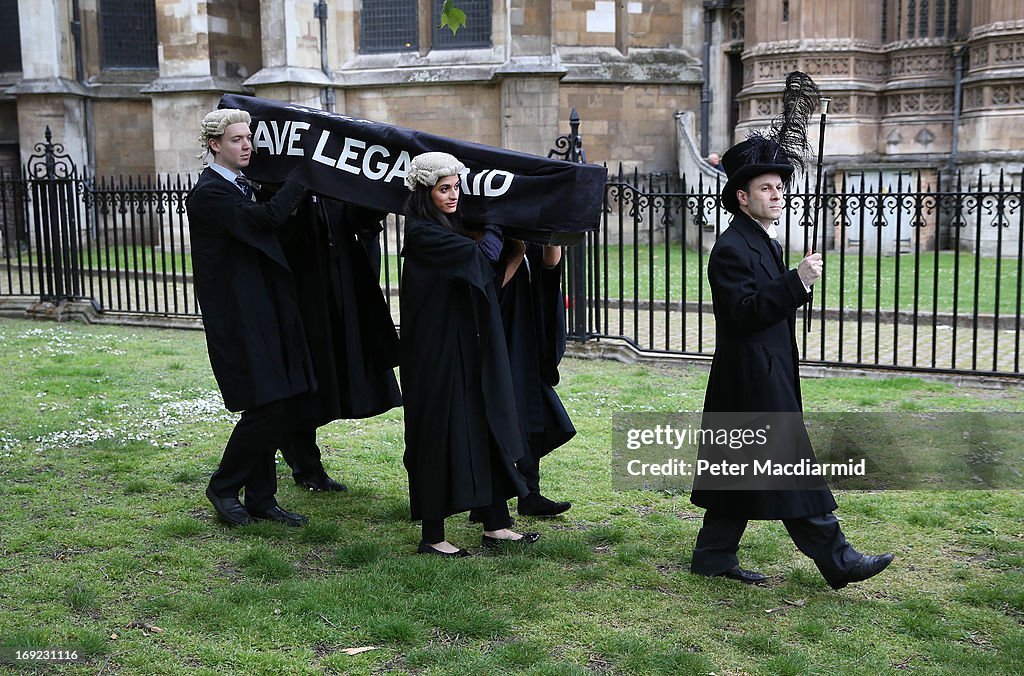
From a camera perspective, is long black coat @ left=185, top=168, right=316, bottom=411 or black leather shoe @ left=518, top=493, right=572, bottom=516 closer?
long black coat @ left=185, top=168, right=316, bottom=411

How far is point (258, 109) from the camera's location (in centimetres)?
579

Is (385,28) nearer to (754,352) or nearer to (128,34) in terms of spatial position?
(128,34)

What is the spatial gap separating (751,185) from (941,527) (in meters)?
2.35

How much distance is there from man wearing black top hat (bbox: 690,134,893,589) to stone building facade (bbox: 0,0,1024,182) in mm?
15546

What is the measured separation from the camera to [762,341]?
483 centimetres

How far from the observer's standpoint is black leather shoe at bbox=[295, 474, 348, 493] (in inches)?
261

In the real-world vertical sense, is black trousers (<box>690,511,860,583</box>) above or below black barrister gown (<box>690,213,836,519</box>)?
below

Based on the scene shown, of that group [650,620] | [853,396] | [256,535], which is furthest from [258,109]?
[853,396]

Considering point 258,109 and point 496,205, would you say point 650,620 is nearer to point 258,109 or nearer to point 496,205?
point 496,205

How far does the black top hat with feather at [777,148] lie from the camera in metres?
4.79

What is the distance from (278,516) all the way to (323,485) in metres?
0.72

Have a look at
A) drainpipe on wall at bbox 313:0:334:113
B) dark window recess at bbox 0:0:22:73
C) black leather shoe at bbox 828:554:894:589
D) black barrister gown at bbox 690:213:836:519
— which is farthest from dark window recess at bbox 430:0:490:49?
black leather shoe at bbox 828:554:894:589

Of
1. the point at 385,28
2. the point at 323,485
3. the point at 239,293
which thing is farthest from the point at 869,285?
the point at 385,28

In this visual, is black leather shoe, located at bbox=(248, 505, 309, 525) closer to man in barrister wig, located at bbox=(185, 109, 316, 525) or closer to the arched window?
man in barrister wig, located at bbox=(185, 109, 316, 525)
